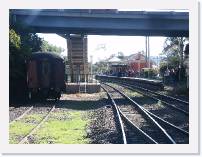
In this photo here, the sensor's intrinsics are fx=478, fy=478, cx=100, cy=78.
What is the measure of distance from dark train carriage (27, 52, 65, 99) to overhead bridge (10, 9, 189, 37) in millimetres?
7272

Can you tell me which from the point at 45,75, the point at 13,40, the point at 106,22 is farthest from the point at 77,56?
the point at 13,40

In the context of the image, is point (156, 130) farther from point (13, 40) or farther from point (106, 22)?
point (106, 22)

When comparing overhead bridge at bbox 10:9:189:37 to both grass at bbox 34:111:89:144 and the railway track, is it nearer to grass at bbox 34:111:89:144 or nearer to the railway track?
grass at bbox 34:111:89:144

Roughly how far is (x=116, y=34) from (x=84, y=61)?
5.94m

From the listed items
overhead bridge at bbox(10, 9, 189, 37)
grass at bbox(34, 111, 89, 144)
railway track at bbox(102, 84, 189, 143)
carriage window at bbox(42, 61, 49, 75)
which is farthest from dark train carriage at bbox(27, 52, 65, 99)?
overhead bridge at bbox(10, 9, 189, 37)

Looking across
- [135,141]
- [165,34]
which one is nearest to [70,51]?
[165,34]

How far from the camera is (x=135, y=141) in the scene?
39.4 ft

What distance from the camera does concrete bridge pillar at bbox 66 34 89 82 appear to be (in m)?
37.8

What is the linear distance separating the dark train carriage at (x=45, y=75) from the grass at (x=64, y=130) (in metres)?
5.46

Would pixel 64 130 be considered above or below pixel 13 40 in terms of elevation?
below

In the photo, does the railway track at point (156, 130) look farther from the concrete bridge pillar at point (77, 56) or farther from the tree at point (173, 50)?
the tree at point (173, 50)

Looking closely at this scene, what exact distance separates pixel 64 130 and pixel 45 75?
34.2ft

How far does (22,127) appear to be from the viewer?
14633 mm
